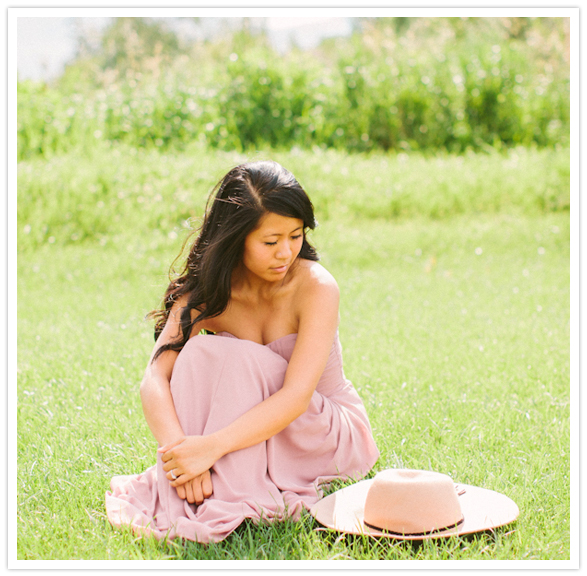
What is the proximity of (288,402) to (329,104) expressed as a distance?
29.9 ft

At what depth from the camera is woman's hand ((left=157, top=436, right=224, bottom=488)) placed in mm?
2258

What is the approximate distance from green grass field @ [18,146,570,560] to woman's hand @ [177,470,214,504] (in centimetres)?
17

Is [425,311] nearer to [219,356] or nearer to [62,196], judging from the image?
[219,356]

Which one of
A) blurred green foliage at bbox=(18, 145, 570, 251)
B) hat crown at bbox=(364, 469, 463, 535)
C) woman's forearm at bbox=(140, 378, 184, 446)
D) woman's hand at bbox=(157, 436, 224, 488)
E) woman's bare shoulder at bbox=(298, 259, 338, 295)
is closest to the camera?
hat crown at bbox=(364, 469, 463, 535)

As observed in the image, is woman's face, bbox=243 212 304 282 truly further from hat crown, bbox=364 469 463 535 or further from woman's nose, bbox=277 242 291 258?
hat crown, bbox=364 469 463 535

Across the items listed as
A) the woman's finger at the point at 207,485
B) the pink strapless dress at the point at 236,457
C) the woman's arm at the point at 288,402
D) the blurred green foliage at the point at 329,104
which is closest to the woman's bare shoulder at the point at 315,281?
the woman's arm at the point at 288,402

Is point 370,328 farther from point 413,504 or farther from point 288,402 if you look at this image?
point 413,504

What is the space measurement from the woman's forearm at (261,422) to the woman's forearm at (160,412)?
0.17 m

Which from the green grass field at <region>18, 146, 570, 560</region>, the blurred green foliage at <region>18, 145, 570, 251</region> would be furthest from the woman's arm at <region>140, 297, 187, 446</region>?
the blurred green foliage at <region>18, 145, 570, 251</region>

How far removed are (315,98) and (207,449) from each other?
30.6 ft

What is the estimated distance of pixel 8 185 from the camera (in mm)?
2971

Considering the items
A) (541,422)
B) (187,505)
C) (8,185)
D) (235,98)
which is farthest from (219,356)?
(235,98)

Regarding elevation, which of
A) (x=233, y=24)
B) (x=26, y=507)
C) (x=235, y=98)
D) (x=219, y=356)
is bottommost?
(x=26, y=507)
